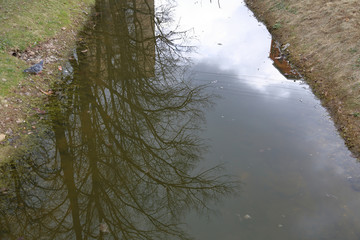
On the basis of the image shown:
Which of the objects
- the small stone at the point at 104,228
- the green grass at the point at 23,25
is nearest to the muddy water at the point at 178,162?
the small stone at the point at 104,228

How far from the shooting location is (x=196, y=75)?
950 centimetres

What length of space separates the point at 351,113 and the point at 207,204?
4712 mm

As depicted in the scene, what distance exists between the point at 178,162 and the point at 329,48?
23.4 feet

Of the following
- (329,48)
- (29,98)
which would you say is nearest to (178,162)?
(29,98)

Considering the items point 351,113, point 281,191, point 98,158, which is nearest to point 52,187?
point 98,158

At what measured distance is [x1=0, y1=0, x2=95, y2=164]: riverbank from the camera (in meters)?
6.52

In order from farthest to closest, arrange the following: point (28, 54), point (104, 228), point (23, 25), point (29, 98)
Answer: point (23, 25), point (28, 54), point (29, 98), point (104, 228)

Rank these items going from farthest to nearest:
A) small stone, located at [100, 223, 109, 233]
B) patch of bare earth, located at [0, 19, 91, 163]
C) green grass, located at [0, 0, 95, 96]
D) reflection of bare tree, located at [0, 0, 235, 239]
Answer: green grass, located at [0, 0, 95, 96], patch of bare earth, located at [0, 19, 91, 163], reflection of bare tree, located at [0, 0, 235, 239], small stone, located at [100, 223, 109, 233]

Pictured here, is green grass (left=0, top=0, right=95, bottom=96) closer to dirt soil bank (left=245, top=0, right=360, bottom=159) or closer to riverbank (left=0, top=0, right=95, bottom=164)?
riverbank (left=0, top=0, right=95, bottom=164)

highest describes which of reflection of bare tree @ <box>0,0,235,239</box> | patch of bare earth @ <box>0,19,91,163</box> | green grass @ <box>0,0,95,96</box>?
green grass @ <box>0,0,95,96</box>

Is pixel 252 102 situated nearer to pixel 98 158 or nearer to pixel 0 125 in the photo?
pixel 98 158

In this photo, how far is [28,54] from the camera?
866cm

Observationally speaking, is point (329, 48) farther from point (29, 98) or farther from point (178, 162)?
point (29, 98)

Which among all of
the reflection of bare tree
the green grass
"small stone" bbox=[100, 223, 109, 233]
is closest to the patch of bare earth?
the green grass
